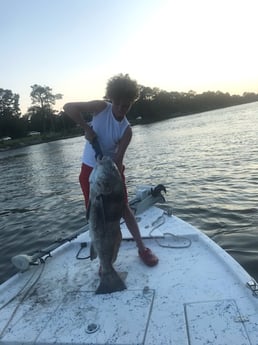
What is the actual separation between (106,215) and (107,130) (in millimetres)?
1078

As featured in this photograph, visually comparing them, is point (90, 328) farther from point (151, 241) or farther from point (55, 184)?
point (55, 184)

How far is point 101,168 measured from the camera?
417 cm

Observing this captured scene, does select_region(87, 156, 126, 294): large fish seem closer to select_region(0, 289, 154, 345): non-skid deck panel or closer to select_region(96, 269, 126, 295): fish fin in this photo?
select_region(96, 269, 126, 295): fish fin

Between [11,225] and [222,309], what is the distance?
30.9 feet

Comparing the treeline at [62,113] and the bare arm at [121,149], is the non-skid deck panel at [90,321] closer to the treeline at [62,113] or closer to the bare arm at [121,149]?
the bare arm at [121,149]

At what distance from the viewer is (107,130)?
4.80 metres

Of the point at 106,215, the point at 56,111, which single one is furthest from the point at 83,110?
the point at 56,111

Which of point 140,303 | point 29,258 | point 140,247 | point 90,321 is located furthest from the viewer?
point 29,258

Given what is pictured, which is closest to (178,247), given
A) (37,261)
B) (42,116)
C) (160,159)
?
(37,261)

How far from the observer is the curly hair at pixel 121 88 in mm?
4570

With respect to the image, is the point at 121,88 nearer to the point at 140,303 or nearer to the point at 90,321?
the point at 140,303

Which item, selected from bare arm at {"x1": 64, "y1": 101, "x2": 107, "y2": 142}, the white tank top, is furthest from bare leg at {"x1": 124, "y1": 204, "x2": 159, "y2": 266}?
bare arm at {"x1": 64, "y1": 101, "x2": 107, "y2": 142}

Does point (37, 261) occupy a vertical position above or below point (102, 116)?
below

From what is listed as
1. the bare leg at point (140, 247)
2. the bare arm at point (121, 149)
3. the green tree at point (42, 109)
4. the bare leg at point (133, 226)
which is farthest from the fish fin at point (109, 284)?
the green tree at point (42, 109)
